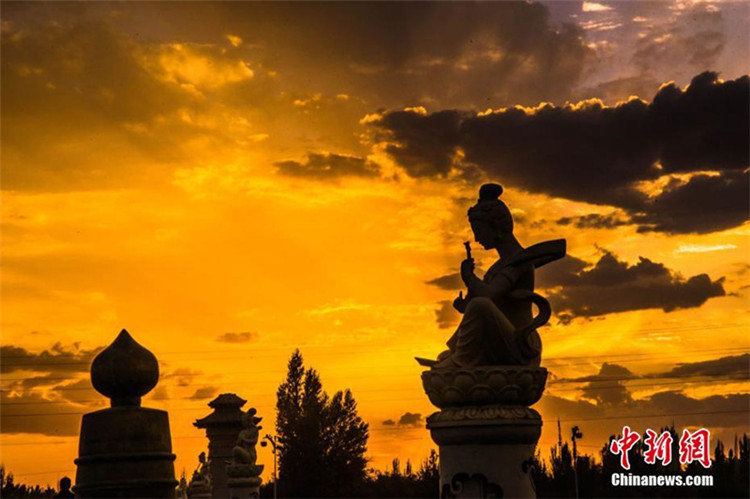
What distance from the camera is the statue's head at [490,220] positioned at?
987 cm

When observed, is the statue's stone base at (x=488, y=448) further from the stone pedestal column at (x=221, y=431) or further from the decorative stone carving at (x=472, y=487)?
the stone pedestal column at (x=221, y=431)

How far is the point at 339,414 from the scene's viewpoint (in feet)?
247

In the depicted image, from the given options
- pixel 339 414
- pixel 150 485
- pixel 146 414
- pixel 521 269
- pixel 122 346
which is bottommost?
pixel 150 485

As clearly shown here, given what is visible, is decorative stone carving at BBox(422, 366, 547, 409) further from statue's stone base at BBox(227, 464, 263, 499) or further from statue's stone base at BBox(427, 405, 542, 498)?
statue's stone base at BBox(227, 464, 263, 499)

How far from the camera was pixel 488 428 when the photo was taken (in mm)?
9016

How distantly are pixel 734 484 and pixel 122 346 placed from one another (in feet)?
102

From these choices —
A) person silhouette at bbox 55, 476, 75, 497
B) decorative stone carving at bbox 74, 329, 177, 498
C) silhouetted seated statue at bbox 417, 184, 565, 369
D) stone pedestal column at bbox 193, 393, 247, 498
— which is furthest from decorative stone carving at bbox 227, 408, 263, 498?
decorative stone carving at bbox 74, 329, 177, 498

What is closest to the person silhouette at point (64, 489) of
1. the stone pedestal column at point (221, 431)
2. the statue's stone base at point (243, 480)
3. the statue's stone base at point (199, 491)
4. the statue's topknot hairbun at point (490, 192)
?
the statue's topknot hairbun at point (490, 192)

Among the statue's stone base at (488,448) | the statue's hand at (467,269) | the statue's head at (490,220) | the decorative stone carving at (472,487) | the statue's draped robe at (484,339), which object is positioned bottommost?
the decorative stone carving at (472,487)

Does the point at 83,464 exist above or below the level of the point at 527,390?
below

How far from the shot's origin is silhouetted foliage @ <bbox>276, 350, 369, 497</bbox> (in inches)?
2771

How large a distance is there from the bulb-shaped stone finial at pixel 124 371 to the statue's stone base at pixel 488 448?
10.2 feet

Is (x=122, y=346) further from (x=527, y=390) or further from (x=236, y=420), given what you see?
(x=236, y=420)

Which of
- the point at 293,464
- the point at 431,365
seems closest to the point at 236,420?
the point at 431,365
